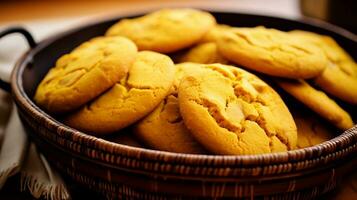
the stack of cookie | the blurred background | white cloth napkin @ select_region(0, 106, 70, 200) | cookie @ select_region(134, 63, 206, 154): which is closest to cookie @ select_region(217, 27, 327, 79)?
the stack of cookie

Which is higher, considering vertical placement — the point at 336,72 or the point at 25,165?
the point at 336,72

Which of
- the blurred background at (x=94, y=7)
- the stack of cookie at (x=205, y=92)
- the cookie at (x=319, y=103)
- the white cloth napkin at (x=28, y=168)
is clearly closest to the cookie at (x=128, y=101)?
the stack of cookie at (x=205, y=92)

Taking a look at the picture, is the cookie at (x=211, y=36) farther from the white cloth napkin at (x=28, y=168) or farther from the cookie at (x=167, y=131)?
the white cloth napkin at (x=28, y=168)

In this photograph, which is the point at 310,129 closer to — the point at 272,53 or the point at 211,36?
the point at 272,53

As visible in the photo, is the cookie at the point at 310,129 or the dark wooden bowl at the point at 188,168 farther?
the cookie at the point at 310,129

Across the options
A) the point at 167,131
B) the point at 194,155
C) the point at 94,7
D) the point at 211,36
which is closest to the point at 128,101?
the point at 167,131
